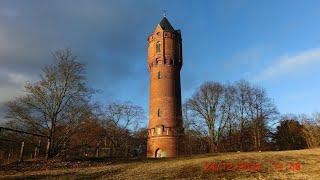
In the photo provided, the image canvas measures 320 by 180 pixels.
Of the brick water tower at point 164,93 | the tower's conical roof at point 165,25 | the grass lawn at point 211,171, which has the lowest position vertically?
the grass lawn at point 211,171

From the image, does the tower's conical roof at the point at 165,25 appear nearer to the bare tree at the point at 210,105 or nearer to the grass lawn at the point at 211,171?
the bare tree at the point at 210,105

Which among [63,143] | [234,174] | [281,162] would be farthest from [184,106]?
[234,174]

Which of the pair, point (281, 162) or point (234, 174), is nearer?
point (234, 174)

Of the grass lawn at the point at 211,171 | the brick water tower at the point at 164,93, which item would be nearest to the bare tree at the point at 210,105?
the brick water tower at the point at 164,93

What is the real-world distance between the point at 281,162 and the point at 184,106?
2915cm

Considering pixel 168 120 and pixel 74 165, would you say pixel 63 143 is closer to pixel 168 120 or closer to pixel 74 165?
pixel 74 165

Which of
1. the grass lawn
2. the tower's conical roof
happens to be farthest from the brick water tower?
the grass lawn

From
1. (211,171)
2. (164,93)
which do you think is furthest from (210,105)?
(211,171)

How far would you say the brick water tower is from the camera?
159ft

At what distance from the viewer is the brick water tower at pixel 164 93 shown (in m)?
48.4

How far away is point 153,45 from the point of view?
5322cm

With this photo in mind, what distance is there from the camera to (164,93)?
1949 inches

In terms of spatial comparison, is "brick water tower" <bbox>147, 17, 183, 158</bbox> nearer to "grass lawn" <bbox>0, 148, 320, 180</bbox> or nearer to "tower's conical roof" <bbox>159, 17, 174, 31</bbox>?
"tower's conical roof" <bbox>159, 17, 174, 31</bbox>

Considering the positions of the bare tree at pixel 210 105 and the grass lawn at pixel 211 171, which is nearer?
the grass lawn at pixel 211 171
